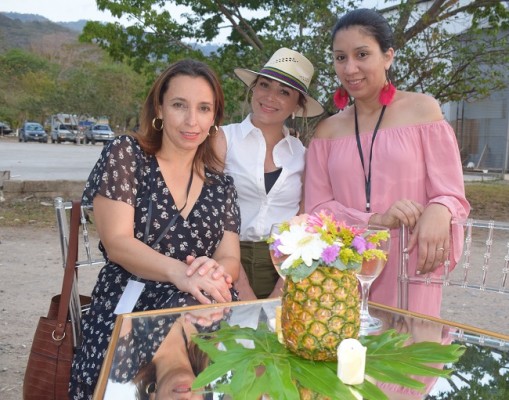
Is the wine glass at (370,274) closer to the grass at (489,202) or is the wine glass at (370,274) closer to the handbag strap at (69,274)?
the handbag strap at (69,274)

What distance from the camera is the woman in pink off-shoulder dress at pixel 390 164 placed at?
2.54 m

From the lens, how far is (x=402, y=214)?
8.29 ft

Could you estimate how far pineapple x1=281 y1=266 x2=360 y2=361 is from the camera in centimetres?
156

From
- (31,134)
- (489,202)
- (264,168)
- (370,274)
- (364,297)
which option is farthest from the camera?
(31,134)

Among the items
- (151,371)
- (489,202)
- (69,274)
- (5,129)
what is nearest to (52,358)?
(69,274)

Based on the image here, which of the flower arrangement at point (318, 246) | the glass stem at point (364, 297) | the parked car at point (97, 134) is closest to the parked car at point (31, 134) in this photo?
the parked car at point (97, 134)

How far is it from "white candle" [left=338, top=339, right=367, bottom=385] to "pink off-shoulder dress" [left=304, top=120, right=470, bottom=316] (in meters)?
1.12

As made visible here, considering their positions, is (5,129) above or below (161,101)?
below

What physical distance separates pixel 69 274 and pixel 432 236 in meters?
1.48

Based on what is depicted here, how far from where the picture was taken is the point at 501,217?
1086 cm

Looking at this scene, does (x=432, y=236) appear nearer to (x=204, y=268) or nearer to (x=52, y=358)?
(x=204, y=268)

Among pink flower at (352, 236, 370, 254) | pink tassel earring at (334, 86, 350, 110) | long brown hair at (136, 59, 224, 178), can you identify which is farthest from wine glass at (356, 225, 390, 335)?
pink tassel earring at (334, 86, 350, 110)

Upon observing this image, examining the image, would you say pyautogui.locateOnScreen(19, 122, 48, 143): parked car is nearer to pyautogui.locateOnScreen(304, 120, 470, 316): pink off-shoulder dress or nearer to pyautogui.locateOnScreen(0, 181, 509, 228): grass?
pyautogui.locateOnScreen(0, 181, 509, 228): grass

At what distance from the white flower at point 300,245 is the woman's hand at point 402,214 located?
102 cm
